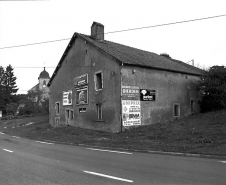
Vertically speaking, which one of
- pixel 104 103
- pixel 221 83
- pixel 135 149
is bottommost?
pixel 135 149

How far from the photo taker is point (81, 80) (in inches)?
962

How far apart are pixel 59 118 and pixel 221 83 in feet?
60.1

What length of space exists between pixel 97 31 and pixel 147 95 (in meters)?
9.04

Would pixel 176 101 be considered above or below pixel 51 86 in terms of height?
below

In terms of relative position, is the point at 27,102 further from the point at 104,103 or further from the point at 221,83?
the point at 221,83

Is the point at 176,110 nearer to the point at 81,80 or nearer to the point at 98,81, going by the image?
the point at 98,81

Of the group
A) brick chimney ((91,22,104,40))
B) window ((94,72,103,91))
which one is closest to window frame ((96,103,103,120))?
window ((94,72,103,91))

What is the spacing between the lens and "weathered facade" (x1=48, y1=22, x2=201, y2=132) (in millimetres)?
19906

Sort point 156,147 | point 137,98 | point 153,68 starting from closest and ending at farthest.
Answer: point 156,147 → point 137,98 → point 153,68

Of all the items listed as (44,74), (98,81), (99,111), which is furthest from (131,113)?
(44,74)

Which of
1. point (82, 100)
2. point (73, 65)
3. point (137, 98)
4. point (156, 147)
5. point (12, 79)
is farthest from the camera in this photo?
point (12, 79)

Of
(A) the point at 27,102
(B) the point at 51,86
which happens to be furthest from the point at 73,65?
(A) the point at 27,102

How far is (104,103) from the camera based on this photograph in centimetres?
2111

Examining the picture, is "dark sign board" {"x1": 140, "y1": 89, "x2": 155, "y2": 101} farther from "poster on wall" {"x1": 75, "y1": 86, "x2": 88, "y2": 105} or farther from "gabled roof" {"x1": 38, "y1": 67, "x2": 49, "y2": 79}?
"gabled roof" {"x1": 38, "y1": 67, "x2": 49, "y2": 79}
